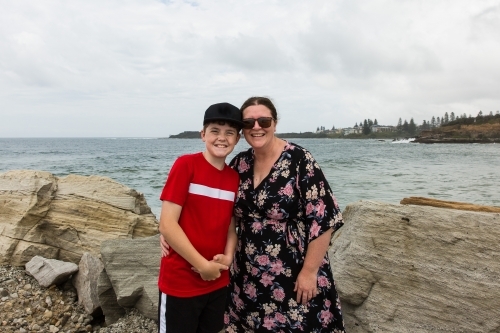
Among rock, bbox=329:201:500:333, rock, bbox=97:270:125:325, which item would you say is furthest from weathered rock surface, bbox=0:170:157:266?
rock, bbox=329:201:500:333

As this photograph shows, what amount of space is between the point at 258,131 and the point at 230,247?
90 centimetres

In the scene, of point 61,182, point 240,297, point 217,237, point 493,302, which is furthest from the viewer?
point 61,182

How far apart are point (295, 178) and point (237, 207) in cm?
50

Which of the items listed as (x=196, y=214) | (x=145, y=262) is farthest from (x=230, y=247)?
(x=145, y=262)

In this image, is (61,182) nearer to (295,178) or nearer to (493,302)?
(295,178)

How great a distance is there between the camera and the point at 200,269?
9.09ft

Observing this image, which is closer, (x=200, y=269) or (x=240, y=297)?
(x=200, y=269)

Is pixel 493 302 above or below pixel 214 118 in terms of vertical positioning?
below

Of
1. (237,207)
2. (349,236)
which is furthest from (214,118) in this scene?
(349,236)

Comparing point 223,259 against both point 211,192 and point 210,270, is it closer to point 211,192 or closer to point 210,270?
point 210,270

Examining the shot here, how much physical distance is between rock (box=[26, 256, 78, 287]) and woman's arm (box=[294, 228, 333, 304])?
457cm

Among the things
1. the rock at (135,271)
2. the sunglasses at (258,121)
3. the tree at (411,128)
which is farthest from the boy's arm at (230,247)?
the tree at (411,128)

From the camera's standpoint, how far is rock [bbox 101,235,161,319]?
16.9 feet

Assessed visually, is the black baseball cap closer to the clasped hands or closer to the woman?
the woman
